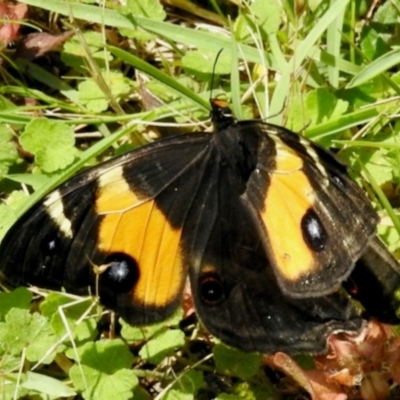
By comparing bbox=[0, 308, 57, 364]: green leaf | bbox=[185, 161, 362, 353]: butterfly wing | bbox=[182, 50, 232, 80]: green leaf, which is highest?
bbox=[182, 50, 232, 80]: green leaf

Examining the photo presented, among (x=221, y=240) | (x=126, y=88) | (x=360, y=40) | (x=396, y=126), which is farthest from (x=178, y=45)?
(x=221, y=240)

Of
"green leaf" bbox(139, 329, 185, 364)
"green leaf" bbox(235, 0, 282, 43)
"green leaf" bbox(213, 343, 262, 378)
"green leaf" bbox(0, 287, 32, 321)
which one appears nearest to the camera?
"green leaf" bbox(213, 343, 262, 378)

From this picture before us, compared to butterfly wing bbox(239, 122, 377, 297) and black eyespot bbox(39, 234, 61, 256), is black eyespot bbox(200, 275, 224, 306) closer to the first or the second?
Answer: butterfly wing bbox(239, 122, 377, 297)

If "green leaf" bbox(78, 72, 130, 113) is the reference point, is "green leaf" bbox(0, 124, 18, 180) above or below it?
below

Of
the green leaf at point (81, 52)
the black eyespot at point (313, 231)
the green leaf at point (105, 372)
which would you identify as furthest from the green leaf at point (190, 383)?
the green leaf at point (81, 52)

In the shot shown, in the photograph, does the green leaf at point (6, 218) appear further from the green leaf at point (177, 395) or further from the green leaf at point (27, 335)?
the green leaf at point (177, 395)

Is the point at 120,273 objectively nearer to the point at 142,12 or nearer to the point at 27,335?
the point at 27,335

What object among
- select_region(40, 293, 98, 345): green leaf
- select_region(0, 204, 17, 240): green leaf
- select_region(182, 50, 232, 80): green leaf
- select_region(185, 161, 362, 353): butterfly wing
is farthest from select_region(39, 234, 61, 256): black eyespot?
select_region(182, 50, 232, 80): green leaf
